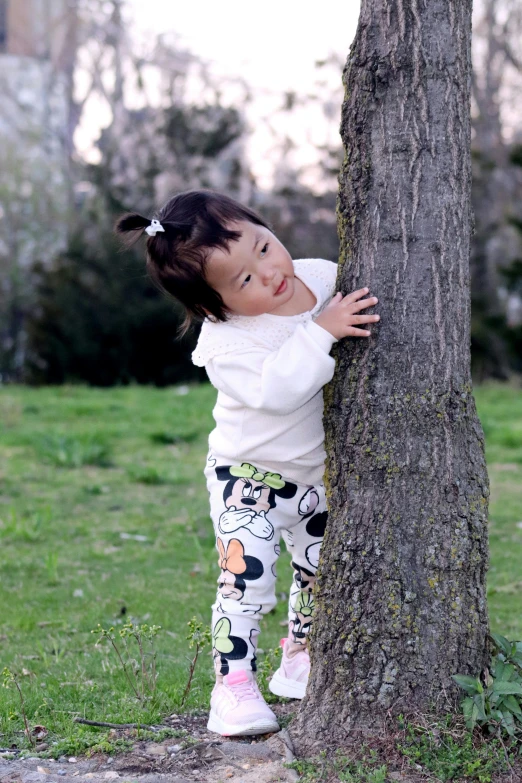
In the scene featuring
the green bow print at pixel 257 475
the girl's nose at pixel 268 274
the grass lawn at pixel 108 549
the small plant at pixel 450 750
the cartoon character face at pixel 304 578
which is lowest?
the grass lawn at pixel 108 549

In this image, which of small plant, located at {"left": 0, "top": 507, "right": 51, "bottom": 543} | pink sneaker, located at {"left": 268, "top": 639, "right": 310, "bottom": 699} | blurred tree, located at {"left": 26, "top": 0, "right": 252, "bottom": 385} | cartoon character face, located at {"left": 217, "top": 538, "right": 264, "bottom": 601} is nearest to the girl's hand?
cartoon character face, located at {"left": 217, "top": 538, "right": 264, "bottom": 601}

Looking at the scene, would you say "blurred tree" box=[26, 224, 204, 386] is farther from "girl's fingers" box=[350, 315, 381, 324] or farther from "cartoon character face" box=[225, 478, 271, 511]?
"girl's fingers" box=[350, 315, 381, 324]

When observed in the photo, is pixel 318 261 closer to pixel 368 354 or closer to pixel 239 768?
pixel 368 354

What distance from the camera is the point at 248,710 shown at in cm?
242

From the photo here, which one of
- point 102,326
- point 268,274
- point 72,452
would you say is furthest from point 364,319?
point 102,326

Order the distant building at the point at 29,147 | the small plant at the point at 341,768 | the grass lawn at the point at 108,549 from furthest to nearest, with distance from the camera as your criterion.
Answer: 1. the distant building at the point at 29,147
2. the grass lawn at the point at 108,549
3. the small plant at the point at 341,768

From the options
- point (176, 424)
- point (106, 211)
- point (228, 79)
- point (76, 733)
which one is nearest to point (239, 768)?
point (76, 733)

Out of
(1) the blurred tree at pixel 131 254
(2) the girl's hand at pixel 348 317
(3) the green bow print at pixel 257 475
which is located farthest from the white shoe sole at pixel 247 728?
(1) the blurred tree at pixel 131 254

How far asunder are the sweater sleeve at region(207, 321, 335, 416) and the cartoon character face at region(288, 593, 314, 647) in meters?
0.70

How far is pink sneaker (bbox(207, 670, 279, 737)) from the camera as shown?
2391 mm

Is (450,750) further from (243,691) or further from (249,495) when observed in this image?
(249,495)

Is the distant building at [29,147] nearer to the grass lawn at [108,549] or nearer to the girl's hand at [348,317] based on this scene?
the grass lawn at [108,549]

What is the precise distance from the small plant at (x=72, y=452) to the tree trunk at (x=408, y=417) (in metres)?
4.89

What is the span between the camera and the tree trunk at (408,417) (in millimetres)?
2203
